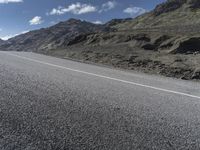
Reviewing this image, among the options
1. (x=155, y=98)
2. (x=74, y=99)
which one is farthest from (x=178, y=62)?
(x=74, y=99)

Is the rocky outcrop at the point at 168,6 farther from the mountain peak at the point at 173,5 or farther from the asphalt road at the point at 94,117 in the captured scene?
the asphalt road at the point at 94,117

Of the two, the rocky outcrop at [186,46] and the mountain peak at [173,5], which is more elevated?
the mountain peak at [173,5]

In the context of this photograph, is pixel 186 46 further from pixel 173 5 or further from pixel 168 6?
pixel 173 5

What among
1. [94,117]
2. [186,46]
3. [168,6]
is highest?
[168,6]

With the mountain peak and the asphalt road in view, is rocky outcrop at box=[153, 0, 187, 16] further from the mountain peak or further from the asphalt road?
the asphalt road

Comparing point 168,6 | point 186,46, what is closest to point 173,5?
point 168,6

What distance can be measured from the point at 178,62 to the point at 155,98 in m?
8.55

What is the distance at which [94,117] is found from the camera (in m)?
4.77

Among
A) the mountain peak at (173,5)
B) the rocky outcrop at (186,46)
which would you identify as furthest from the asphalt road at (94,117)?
the mountain peak at (173,5)

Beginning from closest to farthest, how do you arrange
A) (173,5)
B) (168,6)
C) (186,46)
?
(186,46) < (168,6) < (173,5)

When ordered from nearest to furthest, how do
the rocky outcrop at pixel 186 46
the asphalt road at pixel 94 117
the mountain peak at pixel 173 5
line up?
the asphalt road at pixel 94 117
the rocky outcrop at pixel 186 46
the mountain peak at pixel 173 5

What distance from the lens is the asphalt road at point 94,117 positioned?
377 centimetres

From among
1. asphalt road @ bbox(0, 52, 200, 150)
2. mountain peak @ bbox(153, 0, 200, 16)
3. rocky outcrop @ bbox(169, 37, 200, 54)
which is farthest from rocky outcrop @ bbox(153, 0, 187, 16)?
asphalt road @ bbox(0, 52, 200, 150)

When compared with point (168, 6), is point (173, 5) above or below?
above
